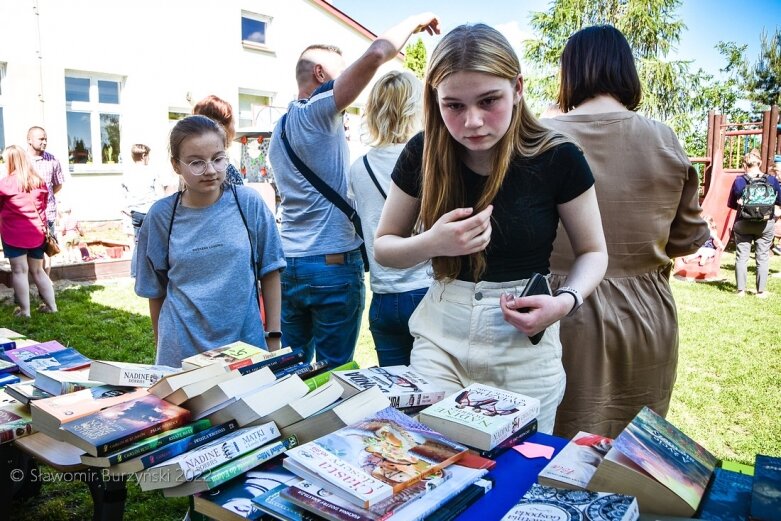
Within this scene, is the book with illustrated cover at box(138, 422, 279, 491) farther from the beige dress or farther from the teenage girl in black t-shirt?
the beige dress

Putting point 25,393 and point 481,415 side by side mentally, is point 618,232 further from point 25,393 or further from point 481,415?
point 25,393

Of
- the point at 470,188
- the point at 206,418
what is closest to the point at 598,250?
the point at 470,188

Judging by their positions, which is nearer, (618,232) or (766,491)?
(766,491)

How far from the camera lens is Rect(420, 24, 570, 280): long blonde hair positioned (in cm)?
139

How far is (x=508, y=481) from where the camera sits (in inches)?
46.1

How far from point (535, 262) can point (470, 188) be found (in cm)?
25

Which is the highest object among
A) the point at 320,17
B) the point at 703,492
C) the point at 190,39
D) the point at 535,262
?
the point at 320,17

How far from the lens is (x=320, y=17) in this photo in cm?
1719

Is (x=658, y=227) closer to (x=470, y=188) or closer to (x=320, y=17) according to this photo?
(x=470, y=188)

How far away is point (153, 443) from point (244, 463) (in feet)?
0.76

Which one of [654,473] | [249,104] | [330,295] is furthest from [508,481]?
[249,104]

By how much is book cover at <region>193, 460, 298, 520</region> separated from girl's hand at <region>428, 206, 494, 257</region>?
1.98 feet

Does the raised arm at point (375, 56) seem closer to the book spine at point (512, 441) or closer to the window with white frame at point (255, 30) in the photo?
the book spine at point (512, 441)

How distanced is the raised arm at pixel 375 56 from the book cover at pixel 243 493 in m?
1.63
